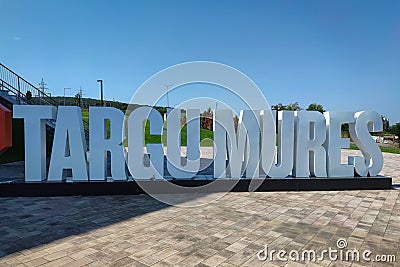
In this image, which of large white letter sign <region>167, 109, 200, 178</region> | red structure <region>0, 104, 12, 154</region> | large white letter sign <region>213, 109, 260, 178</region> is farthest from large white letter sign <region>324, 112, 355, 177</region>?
red structure <region>0, 104, 12, 154</region>

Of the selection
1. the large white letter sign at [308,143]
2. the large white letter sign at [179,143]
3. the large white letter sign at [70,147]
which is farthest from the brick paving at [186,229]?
the large white letter sign at [308,143]

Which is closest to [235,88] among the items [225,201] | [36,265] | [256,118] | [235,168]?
[256,118]

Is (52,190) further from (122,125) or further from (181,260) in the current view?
(181,260)

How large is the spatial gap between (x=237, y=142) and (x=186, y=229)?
3.17 m

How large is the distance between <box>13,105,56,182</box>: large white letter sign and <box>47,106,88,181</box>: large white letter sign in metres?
0.24

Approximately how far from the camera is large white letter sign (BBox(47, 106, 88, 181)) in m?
6.39

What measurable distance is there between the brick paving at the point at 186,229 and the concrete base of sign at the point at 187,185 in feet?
0.81

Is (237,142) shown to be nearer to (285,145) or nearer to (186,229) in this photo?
(285,145)

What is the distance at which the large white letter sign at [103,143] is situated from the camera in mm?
6563

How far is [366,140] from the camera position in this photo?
7.51 meters

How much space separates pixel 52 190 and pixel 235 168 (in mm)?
4124

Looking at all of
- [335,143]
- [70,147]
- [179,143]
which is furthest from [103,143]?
[335,143]

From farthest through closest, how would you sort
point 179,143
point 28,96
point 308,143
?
point 28,96, point 308,143, point 179,143

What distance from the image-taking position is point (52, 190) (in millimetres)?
6441
